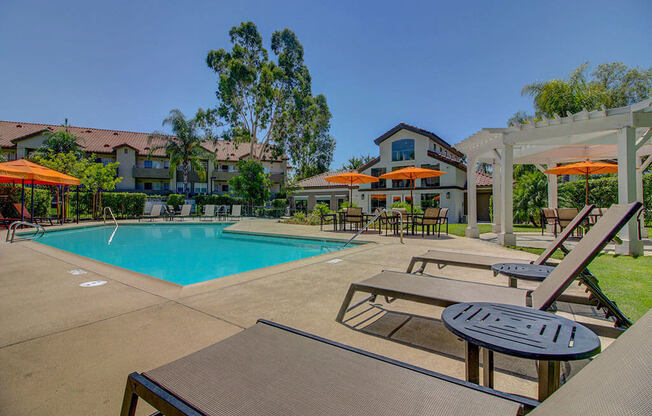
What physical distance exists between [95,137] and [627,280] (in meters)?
46.1

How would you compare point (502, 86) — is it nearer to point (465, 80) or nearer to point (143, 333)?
point (465, 80)

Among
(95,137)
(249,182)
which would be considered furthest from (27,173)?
(95,137)

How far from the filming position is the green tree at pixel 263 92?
2694 cm

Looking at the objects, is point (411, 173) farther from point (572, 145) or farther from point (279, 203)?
point (279, 203)

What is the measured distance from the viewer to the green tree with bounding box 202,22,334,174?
26938 millimetres

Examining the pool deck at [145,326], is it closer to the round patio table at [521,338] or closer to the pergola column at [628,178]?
the round patio table at [521,338]

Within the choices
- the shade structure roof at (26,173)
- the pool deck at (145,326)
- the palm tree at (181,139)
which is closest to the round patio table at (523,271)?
the pool deck at (145,326)

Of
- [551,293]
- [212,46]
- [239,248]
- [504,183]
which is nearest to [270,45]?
[212,46]

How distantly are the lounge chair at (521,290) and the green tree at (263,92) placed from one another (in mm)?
26648

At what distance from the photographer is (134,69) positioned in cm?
1627

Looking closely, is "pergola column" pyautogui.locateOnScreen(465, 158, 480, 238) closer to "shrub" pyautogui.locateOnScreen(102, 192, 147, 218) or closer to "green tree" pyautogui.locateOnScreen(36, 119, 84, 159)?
"shrub" pyautogui.locateOnScreen(102, 192, 147, 218)

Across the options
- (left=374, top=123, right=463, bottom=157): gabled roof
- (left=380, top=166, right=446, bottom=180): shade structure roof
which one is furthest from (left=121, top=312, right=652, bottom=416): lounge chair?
(left=374, top=123, right=463, bottom=157): gabled roof

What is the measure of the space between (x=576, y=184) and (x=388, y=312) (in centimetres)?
1806

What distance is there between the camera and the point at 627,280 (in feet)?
14.7
